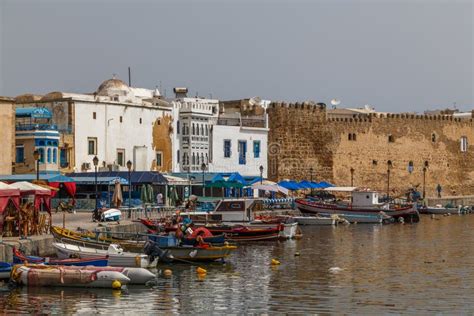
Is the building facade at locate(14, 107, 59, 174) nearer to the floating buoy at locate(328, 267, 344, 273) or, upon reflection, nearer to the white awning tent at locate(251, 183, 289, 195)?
the white awning tent at locate(251, 183, 289, 195)

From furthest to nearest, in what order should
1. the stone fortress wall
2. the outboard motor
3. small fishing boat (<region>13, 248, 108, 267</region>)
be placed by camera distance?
the stone fortress wall → the outboard motor → small fishing boat (<region>13, 248, 108, 267</region>)

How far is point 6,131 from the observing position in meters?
42.3

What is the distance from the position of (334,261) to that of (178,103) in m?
24.7

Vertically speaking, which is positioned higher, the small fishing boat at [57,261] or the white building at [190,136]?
the white building at [190,136]

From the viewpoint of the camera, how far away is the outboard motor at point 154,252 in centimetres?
2686

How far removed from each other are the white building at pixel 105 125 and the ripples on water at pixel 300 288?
47.8ft

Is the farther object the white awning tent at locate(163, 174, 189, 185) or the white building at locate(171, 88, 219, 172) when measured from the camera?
the white building at locate(171, 88, 219, 172)

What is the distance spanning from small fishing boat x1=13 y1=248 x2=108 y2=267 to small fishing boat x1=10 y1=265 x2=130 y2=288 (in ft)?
2.33

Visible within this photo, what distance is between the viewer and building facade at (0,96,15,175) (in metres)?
42.0

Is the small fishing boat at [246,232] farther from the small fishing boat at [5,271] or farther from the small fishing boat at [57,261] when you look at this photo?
the small fishing boat at [5,271]

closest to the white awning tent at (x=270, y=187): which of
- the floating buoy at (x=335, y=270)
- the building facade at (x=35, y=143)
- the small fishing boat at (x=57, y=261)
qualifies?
the building facade at (x=35, y=143)

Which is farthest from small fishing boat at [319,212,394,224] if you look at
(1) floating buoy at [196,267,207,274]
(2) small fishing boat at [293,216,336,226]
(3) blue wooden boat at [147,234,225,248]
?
(1) floating buoy at [196,267,207,274]

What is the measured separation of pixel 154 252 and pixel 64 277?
4.39 m

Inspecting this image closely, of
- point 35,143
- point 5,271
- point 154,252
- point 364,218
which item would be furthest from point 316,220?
point 5,271
